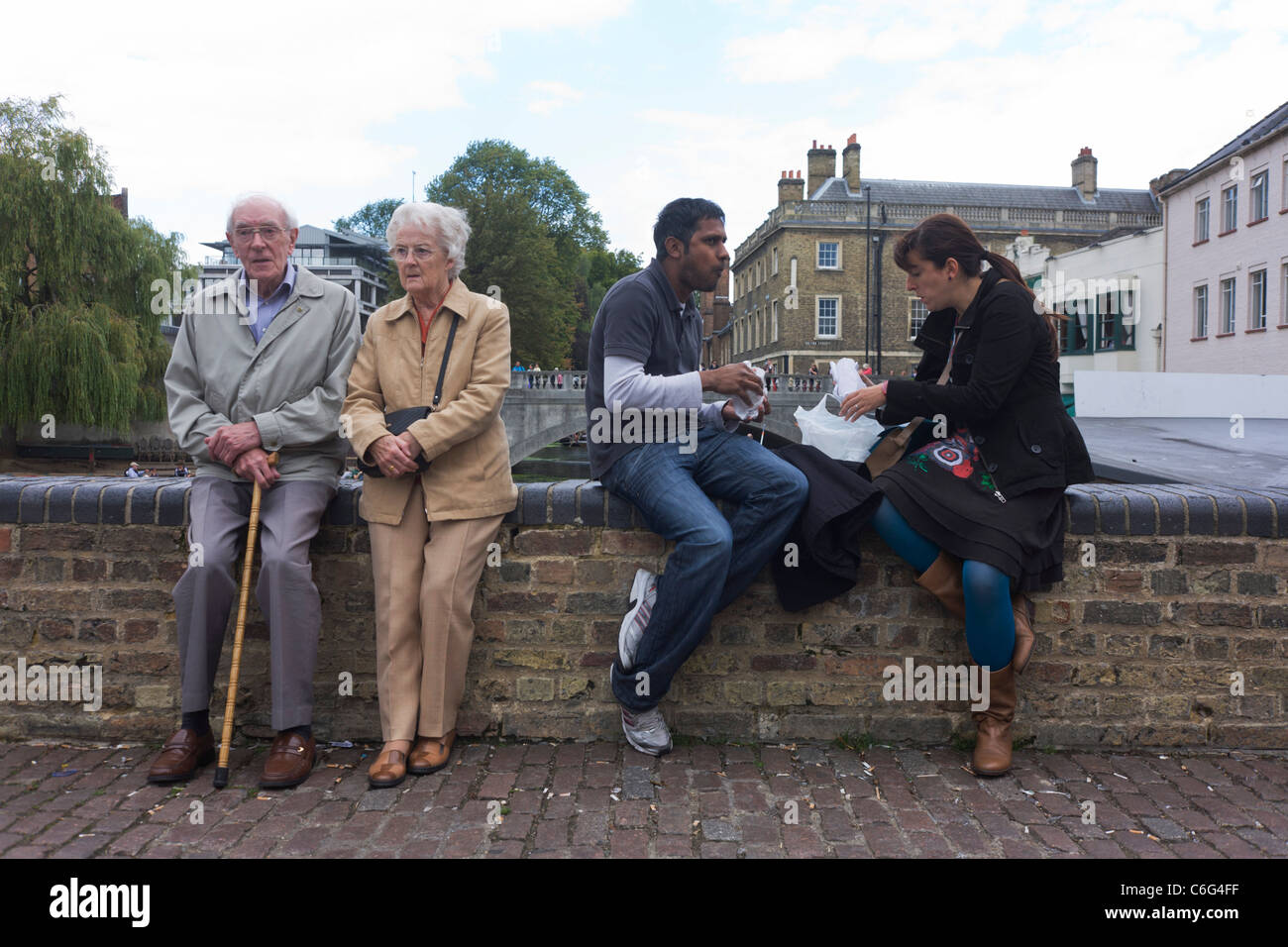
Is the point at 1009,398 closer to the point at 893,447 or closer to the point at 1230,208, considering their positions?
the point at 893,447

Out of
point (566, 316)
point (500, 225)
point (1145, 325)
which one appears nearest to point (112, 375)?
point (500, 225)

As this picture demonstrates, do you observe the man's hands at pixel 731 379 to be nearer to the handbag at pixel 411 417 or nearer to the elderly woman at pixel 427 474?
the elderly woman at pixel 427 474

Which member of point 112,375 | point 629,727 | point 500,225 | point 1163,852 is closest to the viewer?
point 1163,852

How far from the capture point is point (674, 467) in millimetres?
4082

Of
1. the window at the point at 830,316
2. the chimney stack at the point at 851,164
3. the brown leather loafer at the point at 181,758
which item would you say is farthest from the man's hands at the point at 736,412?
the chimney stack at the point at 851,164

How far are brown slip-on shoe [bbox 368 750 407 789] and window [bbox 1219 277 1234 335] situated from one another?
3141 cm

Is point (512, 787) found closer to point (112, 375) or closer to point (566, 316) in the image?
point (112, 375)

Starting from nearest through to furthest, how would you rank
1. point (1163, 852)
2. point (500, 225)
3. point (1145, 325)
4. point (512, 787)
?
point (1163, 852) → point (512, 787) → point (1145, 325) → point (500, 225)

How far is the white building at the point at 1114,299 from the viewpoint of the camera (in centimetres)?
3316

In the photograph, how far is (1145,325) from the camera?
108 ft

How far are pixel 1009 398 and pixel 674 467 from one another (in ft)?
4.55

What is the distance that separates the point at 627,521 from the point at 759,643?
0.81m

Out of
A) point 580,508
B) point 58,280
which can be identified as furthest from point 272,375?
point 58,280

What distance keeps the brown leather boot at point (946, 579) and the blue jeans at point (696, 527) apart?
1.98 ft
